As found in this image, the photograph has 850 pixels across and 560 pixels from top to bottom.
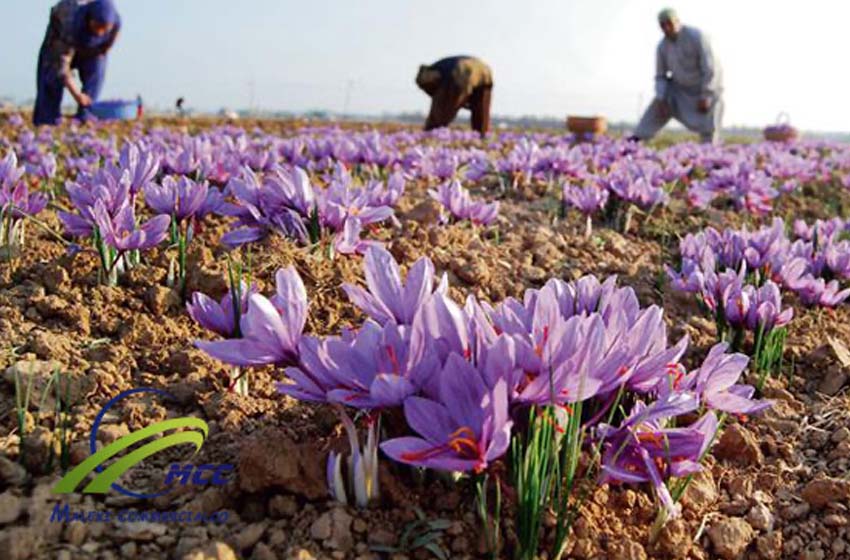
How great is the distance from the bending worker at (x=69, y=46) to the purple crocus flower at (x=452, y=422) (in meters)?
10.7

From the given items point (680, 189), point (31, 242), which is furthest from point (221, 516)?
point (680, 189)

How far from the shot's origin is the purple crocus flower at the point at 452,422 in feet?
3.55

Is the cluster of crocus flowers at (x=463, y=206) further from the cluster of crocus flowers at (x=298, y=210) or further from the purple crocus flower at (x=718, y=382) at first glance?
the purple crocus flower at (x=718, y=382)

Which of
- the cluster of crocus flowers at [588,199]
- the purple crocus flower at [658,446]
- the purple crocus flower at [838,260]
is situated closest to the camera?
the purple crocus flower at [658,446]

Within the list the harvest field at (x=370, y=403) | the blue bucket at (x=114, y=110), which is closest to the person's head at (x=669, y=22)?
the blue bucket at (x=114, y=110)

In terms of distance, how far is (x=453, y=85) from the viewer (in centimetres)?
1188

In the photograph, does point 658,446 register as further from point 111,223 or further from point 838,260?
point 838,260

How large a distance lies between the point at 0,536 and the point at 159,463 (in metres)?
0.30

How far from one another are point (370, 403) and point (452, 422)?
Answer: 123 mm

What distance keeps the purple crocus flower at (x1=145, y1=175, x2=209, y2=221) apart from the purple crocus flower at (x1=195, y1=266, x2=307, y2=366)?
1.09 metres

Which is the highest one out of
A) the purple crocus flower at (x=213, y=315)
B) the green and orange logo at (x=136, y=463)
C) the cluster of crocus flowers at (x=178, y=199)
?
the cluster of crocus flowers at (x=178, y=199)

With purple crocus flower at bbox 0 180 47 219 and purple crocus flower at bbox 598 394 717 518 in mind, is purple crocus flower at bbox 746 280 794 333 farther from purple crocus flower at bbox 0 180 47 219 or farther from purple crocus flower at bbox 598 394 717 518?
purple crocus flower at bbox 0 180 47 219

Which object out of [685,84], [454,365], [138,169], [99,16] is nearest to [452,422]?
[454,365]

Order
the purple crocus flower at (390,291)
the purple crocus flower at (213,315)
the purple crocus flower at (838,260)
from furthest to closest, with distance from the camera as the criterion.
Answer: the purple crocus flower at (838,260)
the purple crocus flower at (213,315)
the purple crocus flower at (390,291)
